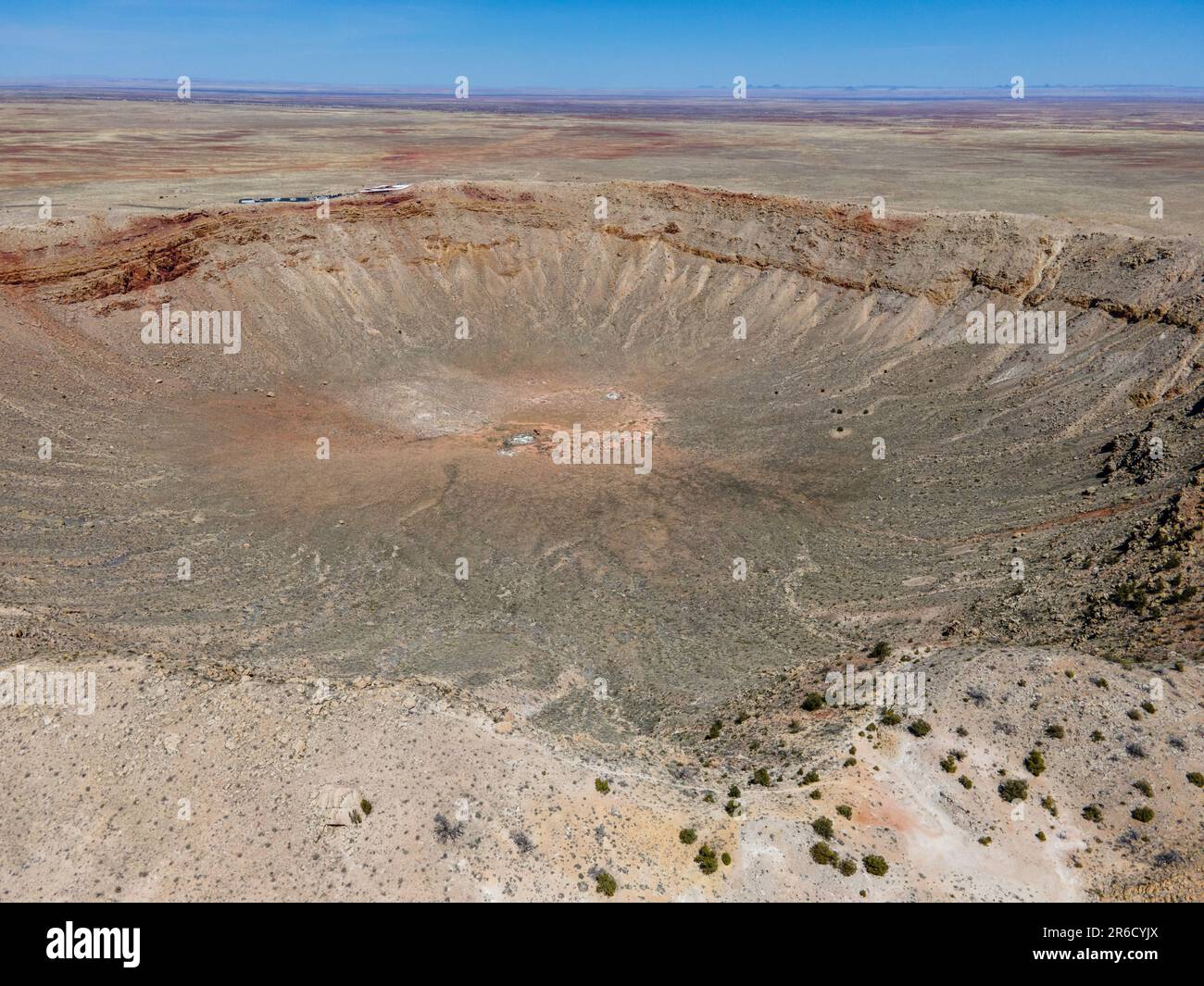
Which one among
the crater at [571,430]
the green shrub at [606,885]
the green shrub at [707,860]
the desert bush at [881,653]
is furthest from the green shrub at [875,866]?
the desert bush at [881,653]

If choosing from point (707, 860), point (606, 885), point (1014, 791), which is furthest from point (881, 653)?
point (606, 885)

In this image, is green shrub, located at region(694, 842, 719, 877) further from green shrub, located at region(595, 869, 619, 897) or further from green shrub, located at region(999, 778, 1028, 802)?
green shrub, located at region(999, 778, 1028, 802)

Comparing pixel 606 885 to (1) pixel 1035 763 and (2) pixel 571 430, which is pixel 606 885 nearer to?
(1) pixel 1035 763

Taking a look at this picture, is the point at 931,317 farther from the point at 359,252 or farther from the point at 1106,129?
the point at 1106,129

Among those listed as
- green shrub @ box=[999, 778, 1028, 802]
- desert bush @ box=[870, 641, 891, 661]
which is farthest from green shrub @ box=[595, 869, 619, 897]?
desert bush @ box=[870, 641, 891, 661]

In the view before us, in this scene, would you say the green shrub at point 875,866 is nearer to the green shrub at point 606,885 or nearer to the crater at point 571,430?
the green shrub at point 606,885
